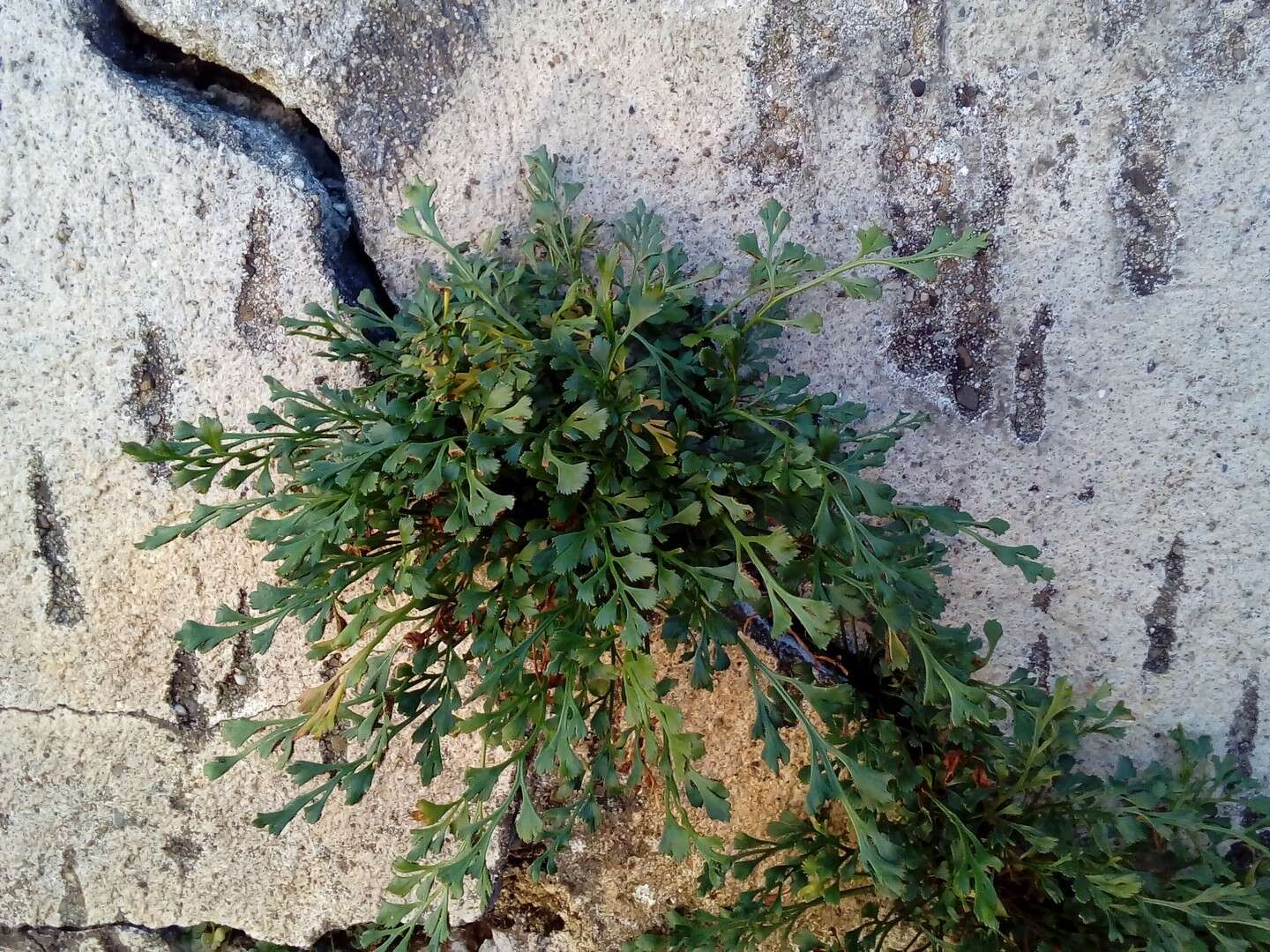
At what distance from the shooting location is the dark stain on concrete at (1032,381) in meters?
2.05

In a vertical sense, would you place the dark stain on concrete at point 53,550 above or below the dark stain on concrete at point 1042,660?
above

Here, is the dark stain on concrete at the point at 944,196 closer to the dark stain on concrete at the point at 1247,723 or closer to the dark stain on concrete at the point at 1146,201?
the dark stain on concrete at the point at 1146,201

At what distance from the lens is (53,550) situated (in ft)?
7.06

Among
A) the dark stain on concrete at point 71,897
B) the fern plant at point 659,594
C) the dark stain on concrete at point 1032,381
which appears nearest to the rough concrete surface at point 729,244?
the dark stain on concrete at point 1032,381

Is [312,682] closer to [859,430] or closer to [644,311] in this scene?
[644,311]

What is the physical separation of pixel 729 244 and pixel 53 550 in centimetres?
165

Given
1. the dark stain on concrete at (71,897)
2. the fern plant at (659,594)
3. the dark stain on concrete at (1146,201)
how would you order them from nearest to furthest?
the fern plant at (659,594)
the dark stain on concrete at (1146,201)
the dark stain on concrete at (71,897)

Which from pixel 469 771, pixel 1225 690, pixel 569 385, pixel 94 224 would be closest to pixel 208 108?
pixel 94 224

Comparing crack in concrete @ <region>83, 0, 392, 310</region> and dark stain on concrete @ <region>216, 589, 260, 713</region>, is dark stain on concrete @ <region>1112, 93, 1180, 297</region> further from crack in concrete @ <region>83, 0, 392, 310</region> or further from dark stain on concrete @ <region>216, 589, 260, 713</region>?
dark stain on concrete @ <region>216, 589, 260, 713</region>

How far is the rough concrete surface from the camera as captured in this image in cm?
200

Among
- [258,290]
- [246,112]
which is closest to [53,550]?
[258,290]

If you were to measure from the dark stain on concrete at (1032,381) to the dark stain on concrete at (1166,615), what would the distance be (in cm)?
38

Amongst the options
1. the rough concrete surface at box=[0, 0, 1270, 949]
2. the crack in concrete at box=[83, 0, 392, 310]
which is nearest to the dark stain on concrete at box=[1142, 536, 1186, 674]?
the rough concrete surface at box=[0, 0, 1270, 949]

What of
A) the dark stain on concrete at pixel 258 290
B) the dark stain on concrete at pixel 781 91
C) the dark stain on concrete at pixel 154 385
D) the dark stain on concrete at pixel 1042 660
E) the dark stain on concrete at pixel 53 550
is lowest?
the dark stain on concrete at pixel 1042 660
